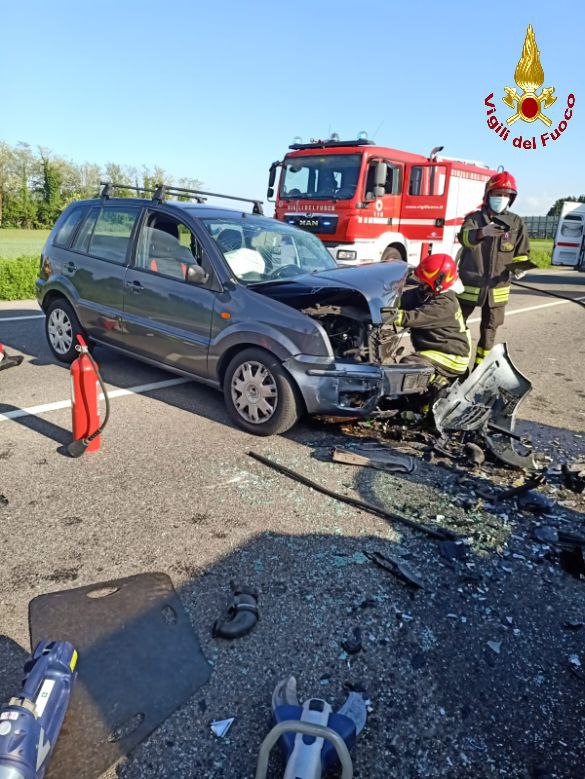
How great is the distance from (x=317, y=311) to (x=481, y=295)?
2614mm

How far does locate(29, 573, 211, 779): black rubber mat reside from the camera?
1.98 meters

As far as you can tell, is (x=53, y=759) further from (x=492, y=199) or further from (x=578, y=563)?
(x=492, y=199)

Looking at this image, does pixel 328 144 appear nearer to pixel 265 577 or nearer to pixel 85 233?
pixel 85 233

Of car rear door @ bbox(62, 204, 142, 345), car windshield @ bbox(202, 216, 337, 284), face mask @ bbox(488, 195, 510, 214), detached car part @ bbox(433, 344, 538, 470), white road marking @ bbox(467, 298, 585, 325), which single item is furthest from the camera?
white road marking @ bbox(467, 298, 585, 325)

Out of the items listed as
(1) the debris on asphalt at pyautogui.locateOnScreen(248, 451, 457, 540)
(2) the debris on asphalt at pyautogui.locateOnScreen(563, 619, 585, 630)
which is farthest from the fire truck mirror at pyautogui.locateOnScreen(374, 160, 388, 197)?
(2) the debris on asphalt at pyautogui.locateOnScreen(563, 619, 585, 630)

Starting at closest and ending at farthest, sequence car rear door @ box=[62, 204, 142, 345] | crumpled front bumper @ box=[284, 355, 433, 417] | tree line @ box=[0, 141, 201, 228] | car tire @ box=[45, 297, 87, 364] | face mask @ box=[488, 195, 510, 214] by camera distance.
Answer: crumpled front bumper @ box=[284, 355, 433, 417], car rear door @ box=[62, 204, 142, 345], car tire @ box=[45, 297, 87, 364], face mask @ box=[488, 195, 510, 214], tree line @ box=[0, 141, 201, 228]

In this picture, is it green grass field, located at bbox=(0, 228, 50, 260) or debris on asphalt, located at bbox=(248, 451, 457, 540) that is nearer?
debris on asphalt, located at bbox=(248, 451, 457, 540)

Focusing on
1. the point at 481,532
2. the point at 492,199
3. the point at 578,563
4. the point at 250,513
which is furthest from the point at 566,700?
the point at 492,199

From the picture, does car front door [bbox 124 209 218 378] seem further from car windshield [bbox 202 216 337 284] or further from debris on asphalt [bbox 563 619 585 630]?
debris on asphalt [bbox 563 619 585 630]

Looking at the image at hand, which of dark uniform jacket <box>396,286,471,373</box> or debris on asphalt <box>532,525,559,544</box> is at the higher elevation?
dark uniform jacket <box>396,286,471,373</box>

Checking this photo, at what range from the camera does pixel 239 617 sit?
8.28 ft

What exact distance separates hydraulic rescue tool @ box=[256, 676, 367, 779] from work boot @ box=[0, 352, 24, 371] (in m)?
5.17

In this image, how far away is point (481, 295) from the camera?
6.33 metres

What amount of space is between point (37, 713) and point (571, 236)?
23.7 m
